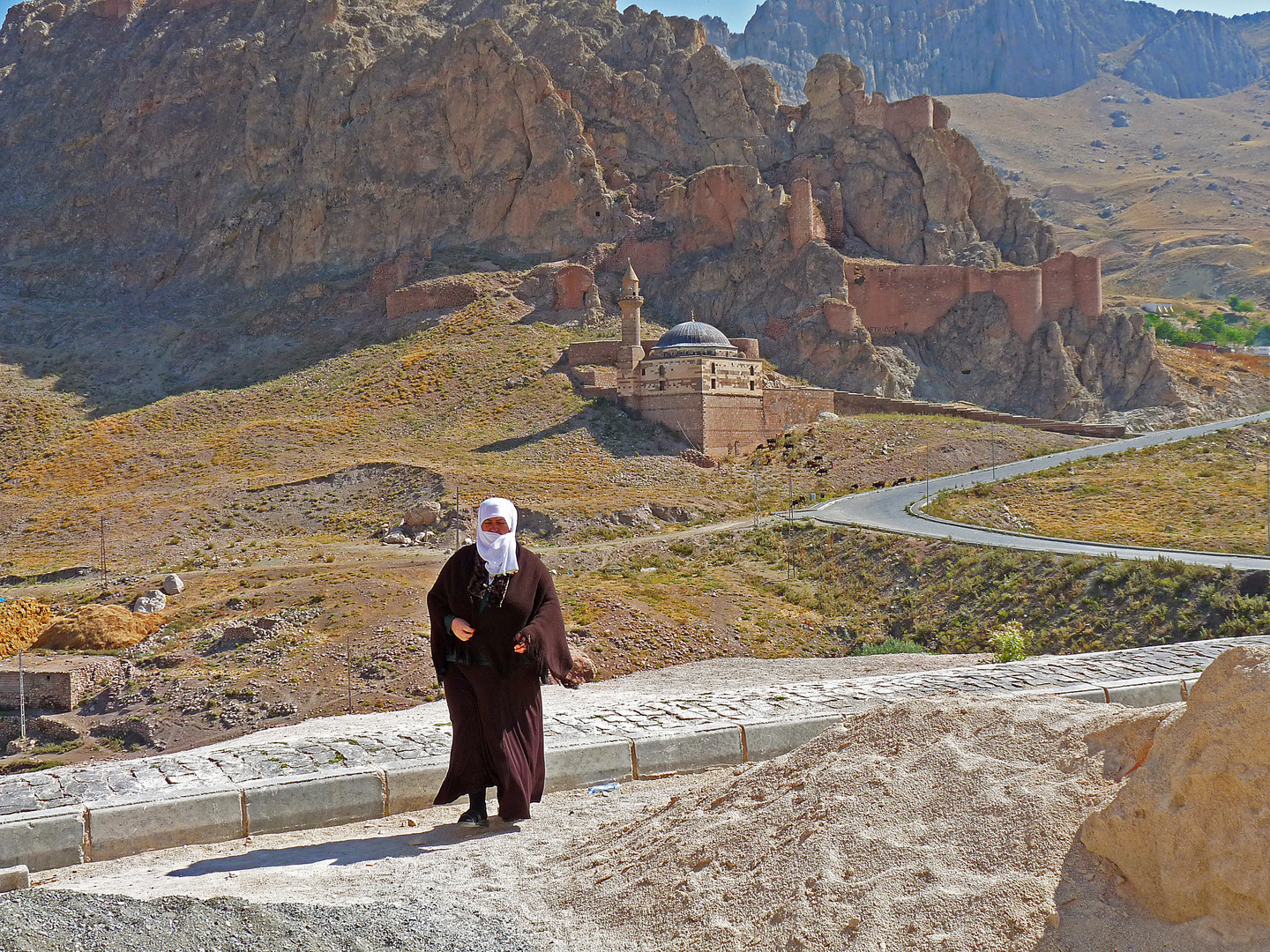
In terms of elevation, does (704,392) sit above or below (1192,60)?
below

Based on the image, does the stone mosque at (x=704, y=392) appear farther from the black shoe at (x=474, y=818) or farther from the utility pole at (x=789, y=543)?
the black shoe at (x=474, y=818)

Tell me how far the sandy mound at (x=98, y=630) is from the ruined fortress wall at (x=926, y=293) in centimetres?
3631

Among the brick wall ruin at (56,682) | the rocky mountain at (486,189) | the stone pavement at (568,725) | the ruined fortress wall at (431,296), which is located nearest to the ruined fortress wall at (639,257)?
the rocky mountain at (486,189)

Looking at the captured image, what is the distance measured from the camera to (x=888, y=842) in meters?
5.22

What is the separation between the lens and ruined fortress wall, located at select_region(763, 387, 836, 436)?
43312 millimetres

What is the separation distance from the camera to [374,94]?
62562 mm

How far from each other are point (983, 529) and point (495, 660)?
22.8 m

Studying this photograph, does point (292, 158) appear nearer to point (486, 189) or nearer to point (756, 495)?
point (486, 189)

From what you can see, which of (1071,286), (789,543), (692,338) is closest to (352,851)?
(789,543)

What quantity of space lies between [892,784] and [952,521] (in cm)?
2520

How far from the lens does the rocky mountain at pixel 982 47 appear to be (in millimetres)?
173750

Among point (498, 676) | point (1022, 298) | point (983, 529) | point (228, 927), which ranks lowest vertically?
point (983, 529)

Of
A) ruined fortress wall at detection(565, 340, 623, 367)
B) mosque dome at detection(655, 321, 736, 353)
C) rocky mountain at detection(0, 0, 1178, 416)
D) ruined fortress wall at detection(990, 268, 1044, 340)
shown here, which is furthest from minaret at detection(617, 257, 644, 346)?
ruined fortress wall at detection(990, 268, 1044, 340)

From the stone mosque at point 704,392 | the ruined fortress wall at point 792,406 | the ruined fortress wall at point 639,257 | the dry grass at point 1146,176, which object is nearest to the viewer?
the stone mosque at point 704,392
